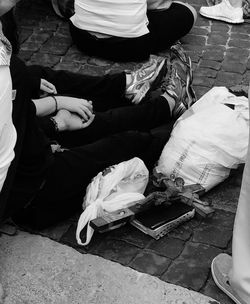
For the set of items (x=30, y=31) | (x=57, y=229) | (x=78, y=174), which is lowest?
(x=30, y=31)

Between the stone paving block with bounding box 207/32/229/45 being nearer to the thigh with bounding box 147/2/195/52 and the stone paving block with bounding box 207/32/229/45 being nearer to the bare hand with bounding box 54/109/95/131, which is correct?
the thigh with bounding box 147/2/195/52

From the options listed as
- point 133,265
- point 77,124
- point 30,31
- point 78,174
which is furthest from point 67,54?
point 133,265

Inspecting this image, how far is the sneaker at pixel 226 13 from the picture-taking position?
5535 mm

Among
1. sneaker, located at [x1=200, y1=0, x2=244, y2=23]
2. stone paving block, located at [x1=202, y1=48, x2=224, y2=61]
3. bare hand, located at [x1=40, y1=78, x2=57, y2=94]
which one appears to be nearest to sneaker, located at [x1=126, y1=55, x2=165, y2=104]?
bare hand, located at [x1=40, y1=78, x2=57, y2=94]

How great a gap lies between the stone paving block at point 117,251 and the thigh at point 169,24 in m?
2.25

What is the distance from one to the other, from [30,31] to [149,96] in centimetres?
181

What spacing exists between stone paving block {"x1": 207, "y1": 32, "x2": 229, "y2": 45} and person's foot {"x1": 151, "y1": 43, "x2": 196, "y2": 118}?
81 cm

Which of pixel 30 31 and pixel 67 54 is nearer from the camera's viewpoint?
pixel 67 54

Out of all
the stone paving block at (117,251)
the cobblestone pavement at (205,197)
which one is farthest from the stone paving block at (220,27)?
the stone paving block at (117,251)

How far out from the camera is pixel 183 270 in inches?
121

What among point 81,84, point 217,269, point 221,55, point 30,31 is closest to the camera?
point 217,269

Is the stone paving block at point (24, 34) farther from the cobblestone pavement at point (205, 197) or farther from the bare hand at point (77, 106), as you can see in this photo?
the bare hand at point (77, 106)

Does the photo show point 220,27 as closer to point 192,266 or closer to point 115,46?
point 115,46

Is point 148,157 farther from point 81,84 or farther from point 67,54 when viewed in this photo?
point 67,54
